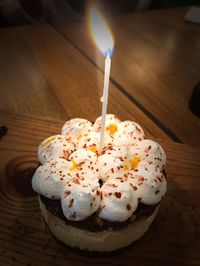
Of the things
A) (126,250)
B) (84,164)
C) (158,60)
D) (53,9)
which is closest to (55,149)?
(84,164)

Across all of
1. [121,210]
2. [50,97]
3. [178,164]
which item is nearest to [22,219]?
[121,210]

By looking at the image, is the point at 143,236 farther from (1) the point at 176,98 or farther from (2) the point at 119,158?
(1) the point at 176,98

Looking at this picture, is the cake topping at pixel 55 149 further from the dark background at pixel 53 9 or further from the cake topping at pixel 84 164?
the dark background at pixel 53 9

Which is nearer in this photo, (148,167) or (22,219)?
(148,167)

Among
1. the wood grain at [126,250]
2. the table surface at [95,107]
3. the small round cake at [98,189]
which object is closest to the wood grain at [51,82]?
the table surface at [95,107]

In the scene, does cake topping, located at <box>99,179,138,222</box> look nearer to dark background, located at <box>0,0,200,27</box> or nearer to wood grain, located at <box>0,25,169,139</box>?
wood grain, located at <box>0,25,169,139</box>

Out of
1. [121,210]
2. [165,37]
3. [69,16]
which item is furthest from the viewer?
[69,16]

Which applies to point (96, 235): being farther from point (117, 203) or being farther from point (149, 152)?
point (149, 152)
